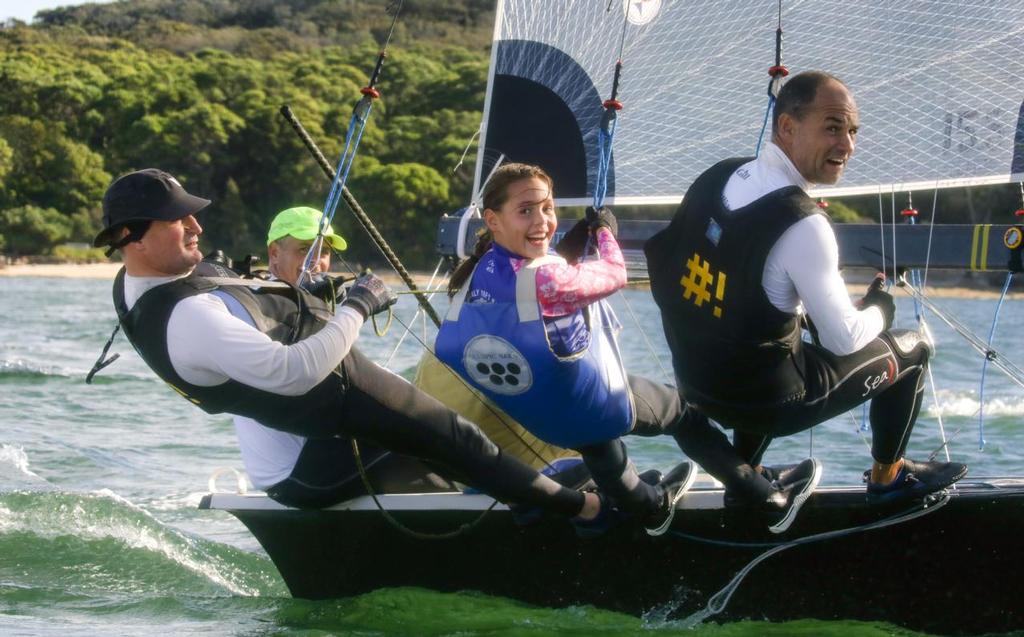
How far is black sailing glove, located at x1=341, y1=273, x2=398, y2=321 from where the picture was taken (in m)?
3.29

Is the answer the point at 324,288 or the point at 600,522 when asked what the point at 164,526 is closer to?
the point at 324,288

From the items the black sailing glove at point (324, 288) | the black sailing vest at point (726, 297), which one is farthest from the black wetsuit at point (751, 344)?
the black sailing glove at point (324, 288)

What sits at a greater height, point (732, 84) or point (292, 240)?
point (732, 84)

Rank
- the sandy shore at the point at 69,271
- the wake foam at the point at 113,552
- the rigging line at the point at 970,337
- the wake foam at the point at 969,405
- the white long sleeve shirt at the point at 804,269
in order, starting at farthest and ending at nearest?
the sandy shore at the point at 69,271 → the wake foam at the point at 969,405 → the wake foam at the point at 113,552 → the rigging line at the point at 970,337 → the white long sleeve shirt at the point at 804,269

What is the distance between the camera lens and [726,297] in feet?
9.98

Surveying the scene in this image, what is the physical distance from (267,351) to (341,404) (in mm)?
280

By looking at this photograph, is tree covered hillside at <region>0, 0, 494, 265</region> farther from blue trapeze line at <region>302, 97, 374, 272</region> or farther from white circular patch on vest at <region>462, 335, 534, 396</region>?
white circular patch on vest at <region>462, 335, 534, 396</region>

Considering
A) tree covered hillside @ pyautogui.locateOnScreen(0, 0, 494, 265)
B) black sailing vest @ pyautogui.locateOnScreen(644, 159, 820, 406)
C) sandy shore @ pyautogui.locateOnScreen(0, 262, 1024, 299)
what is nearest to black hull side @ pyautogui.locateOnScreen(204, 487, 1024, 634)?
black sailing vest @ pyautogui.locateOnScreen(644, 159, 820, 406)

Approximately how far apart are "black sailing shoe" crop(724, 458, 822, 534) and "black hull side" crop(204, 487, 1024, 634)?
5 cm

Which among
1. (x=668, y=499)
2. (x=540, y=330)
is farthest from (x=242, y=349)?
(x=668, y=499)

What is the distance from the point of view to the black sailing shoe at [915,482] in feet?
11.1

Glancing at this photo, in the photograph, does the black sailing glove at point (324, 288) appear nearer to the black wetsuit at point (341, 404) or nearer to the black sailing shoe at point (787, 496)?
the black wetsuit at point (341, 404)

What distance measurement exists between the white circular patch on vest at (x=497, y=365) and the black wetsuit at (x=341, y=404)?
202 mm

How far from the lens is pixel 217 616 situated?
4098 millimetres
